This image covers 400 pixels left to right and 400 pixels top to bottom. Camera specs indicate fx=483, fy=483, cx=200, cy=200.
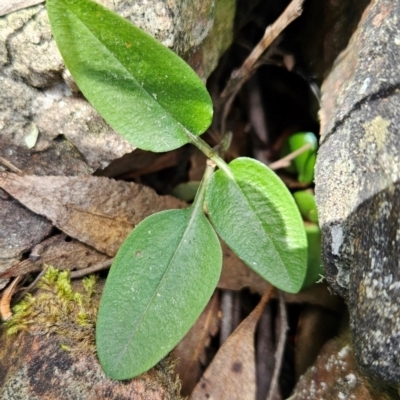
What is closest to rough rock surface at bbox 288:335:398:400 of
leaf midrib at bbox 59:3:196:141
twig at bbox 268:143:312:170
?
twig at bbox 268:143:312:170

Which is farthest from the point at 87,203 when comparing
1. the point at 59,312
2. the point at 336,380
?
the point at 336,380

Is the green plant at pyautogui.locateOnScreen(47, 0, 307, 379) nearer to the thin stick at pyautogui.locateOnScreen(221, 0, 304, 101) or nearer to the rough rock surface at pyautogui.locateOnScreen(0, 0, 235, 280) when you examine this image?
the rough rock surface at pyautogui.locateOnScreen(0, 0, 235, 280)

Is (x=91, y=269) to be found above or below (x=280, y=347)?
above

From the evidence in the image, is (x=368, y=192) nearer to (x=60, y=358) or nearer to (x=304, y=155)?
(x=304, y=155)

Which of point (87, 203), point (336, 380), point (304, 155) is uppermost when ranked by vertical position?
point (87, 203)

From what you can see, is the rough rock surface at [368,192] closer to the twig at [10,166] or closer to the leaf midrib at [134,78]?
the leaf midrib at [134,78]

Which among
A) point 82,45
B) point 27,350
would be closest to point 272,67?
point 82,45

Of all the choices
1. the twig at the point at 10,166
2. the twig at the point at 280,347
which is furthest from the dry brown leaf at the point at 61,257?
the twig at the point at 280,347
